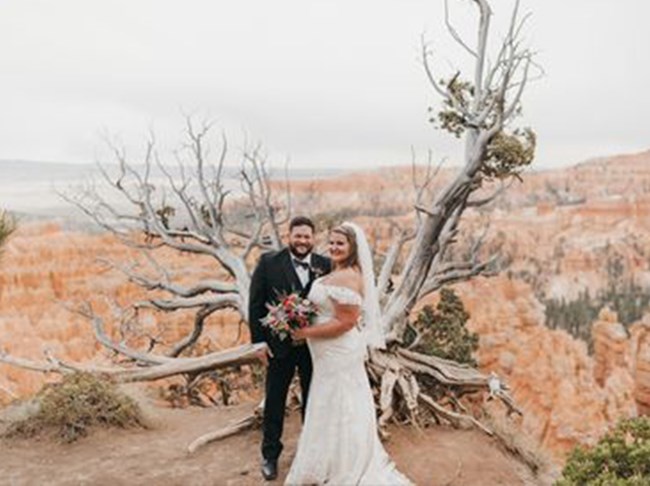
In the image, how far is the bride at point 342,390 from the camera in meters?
5.75

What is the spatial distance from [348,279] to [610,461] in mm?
2497

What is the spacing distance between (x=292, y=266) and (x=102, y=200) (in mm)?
7163

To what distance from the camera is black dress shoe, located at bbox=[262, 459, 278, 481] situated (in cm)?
676

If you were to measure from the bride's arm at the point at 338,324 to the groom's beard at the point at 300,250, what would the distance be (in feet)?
2.37

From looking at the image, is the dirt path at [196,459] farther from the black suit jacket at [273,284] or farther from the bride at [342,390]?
the black suit jacket at [273,284]

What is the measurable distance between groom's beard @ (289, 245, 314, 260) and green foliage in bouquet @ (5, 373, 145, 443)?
327cm

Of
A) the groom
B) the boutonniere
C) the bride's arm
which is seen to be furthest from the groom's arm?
the bride's arm

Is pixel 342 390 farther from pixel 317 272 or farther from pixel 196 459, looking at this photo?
pixel 196 459

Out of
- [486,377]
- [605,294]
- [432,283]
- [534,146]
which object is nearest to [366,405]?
[486,377]

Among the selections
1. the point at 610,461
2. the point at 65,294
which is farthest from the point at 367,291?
the point at 65,294

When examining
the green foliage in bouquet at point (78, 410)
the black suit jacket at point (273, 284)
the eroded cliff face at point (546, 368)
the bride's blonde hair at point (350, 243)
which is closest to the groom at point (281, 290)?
the black suit jacket at point (273, 284)

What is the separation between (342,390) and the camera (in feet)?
19.7

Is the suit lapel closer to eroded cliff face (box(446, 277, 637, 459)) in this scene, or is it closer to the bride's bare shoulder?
the bride's bare shoulder

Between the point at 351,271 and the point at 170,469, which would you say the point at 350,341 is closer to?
the point at 351,271
